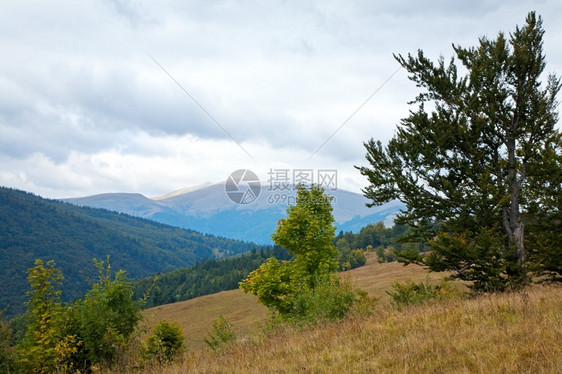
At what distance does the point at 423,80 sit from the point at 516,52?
453 centimetres

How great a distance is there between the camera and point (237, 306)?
11881 cm

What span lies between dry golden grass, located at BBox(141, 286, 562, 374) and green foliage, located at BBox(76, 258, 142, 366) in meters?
6.58

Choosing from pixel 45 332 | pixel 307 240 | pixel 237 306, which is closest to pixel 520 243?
pixel 307 240

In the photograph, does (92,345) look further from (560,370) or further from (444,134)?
(444,134)

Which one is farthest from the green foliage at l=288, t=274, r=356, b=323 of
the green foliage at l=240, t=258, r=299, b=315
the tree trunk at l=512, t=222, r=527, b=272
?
the green foliage at l=240, t=258, r=299, b=315

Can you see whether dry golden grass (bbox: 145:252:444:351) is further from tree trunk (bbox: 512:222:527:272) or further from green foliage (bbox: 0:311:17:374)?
green foliage (bbox: 0:311:17:374)

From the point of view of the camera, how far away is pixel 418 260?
63.5 ft

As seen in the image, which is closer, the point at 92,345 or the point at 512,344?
the point at 512,344

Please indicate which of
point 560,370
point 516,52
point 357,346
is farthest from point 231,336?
point 516,52

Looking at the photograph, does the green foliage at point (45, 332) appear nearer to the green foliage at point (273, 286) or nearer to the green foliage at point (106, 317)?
the green foliage at point (106, 317)

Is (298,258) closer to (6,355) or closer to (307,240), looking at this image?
(307,240)

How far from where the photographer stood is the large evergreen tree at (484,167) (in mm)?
17750

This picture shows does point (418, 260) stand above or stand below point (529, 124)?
below

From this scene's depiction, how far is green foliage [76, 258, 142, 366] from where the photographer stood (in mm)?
16203
